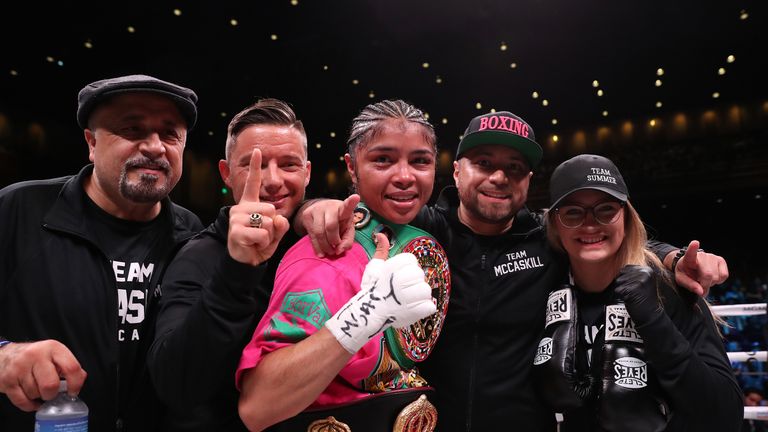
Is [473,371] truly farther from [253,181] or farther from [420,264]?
[253,181]

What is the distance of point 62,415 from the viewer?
3.66 feet

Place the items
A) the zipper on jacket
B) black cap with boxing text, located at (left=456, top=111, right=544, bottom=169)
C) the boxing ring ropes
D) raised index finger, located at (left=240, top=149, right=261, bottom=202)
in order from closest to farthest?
1. raised index finger, located at (left=240, top=149, right=261, bottom=202)
2. the zipper on jacket
3. black cap with boxing text, located at (left=456, top=111, right=544, bottom=169)
4. the boxing ring ropes

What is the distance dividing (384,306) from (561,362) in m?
0.84

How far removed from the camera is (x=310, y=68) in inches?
353

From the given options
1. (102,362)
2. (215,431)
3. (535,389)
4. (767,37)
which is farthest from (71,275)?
(767,37)

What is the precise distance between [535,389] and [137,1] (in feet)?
23.8

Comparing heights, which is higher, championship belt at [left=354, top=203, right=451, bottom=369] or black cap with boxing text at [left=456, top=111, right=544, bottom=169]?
black cap with boxing text at [left=456, top=111, right=544, bottom=169]

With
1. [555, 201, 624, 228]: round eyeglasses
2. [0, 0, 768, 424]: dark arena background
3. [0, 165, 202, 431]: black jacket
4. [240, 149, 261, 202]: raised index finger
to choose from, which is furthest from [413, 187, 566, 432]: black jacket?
[0, 0, 768, 424]: dark arena background

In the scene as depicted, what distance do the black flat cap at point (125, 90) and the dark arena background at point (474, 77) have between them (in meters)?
5.59

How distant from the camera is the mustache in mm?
1615

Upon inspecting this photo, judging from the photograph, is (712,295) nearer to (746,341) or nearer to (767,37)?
(746,341)

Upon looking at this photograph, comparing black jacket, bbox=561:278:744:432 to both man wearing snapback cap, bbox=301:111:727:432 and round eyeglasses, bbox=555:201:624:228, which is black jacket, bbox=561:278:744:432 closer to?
man wearing snapback cap, bbox=301:111:727:432

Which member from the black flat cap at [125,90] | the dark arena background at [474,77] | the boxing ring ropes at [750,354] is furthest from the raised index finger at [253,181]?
the dark arena background at [474,77]

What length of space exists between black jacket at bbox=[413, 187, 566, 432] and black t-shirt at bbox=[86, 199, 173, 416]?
3.04 feet
